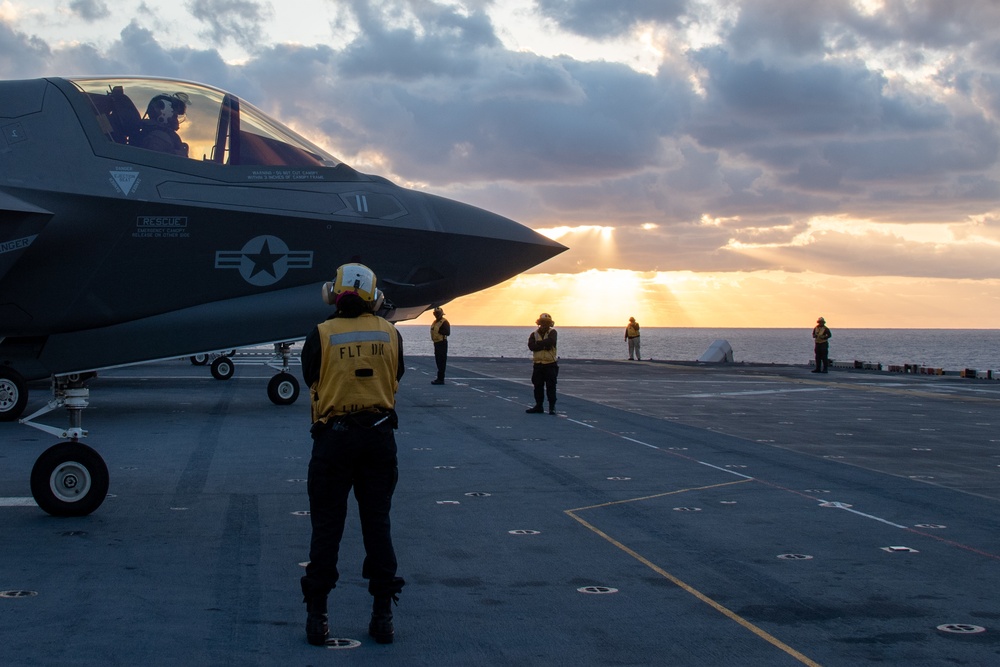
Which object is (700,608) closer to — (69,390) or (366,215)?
(69,390)

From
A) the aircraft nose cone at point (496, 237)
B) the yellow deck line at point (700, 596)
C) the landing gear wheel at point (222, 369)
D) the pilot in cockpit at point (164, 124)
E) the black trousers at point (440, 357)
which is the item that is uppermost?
the pilot in cockpit at point (164, 124)

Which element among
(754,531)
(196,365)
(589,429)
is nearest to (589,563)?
(754,531)

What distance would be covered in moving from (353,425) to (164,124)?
6060 millimetres

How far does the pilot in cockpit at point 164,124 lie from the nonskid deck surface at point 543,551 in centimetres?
358

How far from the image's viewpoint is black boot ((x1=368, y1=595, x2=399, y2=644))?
547 cm

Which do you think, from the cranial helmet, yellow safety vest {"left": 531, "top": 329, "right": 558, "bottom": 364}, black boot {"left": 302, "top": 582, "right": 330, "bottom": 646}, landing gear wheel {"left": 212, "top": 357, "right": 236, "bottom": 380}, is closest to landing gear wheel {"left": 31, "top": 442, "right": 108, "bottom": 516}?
the cranial helmet

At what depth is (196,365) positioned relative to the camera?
3778 centimetres

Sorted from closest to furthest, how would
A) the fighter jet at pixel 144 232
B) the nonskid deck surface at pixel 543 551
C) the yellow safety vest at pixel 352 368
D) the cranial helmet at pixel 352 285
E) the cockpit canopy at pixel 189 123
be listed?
1. the nonskid deck surface at pixel 543 551
2. the yellow safety vest at pixel 352 368
3. the cranial helmet at pixel 352 285
4. the fighter jet at pixel 144 232
5. the cockpit canopy at pixel 189 123

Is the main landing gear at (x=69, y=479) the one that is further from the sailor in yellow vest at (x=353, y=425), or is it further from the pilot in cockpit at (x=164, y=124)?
the sailor in yellow vest at (x=353, y=425)

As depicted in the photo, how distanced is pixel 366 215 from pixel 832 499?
6550 millimetres

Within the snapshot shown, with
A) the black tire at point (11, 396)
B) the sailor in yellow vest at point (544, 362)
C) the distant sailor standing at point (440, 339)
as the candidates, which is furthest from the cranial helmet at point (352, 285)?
the distant sailor standing at point (440, 339)

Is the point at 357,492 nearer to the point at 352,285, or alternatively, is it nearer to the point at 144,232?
the point at 352,285

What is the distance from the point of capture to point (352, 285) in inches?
238

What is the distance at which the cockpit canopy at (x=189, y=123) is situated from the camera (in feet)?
33.1
